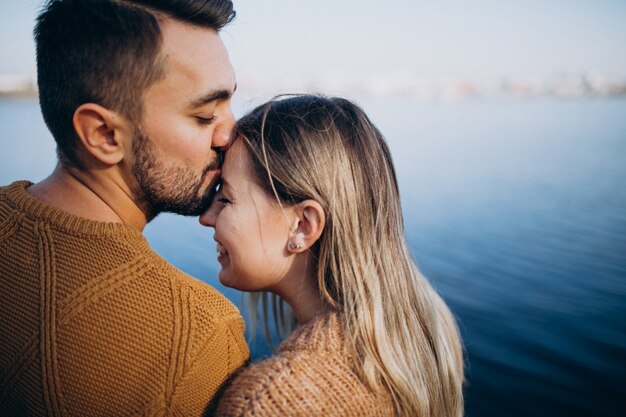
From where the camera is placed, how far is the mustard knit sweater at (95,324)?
1.28 m

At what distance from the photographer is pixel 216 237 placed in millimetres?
1956

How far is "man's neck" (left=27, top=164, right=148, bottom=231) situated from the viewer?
5.05 ft

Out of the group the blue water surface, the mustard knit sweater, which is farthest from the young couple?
the blue water surface

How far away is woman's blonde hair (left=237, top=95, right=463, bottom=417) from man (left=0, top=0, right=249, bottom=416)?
33 centimetres

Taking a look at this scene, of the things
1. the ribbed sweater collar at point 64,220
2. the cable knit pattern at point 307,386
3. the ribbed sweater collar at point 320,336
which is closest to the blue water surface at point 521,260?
the ribbed sweater collar at point 64,220

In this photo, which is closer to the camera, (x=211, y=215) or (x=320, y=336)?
(x=320, y=336)

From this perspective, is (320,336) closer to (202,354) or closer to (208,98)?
(202,354)

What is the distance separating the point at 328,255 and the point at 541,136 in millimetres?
18674


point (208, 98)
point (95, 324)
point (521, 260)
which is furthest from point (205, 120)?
point (521, 260)

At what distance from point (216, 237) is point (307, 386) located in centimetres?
80

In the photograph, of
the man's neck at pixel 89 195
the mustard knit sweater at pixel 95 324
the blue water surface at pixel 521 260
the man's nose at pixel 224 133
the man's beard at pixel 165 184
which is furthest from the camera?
the blue water surface at pixel 521 260

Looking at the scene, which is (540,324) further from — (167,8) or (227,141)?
(167,8)

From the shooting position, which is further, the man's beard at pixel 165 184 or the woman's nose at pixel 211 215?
the woman's nose at pixel 211 215

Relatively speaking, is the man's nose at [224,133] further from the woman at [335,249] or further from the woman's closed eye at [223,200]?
the woman's closed eye at [223,200]
